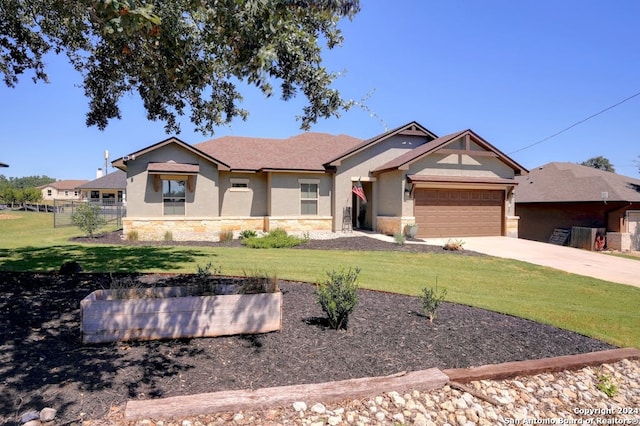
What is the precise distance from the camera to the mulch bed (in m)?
3.48

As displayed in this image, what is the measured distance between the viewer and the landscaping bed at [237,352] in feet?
11.4

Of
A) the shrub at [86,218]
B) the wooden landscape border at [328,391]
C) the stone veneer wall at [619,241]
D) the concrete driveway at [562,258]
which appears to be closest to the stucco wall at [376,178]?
the concrete driveway at [562,258]

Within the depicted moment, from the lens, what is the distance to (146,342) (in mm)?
4500

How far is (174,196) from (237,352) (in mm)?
15193

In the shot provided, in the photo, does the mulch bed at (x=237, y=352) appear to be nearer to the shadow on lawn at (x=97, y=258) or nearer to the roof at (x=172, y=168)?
the shadow on lawn at (x=97, y=258)

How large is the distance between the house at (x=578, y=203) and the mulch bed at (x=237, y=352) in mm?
20252

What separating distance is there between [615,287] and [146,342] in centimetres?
1073

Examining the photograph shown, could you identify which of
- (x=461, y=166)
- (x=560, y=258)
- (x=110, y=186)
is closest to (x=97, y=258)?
(x=560, y=258)

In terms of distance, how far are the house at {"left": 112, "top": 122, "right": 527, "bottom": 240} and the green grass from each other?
5.24m

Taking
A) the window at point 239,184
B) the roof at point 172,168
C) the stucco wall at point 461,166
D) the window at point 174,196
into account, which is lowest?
the window at point 174,196

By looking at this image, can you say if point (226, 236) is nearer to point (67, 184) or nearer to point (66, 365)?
point (66, 365)

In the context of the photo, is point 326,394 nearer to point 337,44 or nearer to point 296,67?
point 296,67

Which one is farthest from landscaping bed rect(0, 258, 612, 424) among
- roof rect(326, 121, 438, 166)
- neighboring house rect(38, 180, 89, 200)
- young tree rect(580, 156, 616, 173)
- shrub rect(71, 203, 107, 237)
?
neighboring house rect(38, 180, 89, 200)

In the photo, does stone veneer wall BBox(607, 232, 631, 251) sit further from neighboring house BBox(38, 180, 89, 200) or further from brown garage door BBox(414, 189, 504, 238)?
neighboring house BBox(38, 180, 89, 200)
